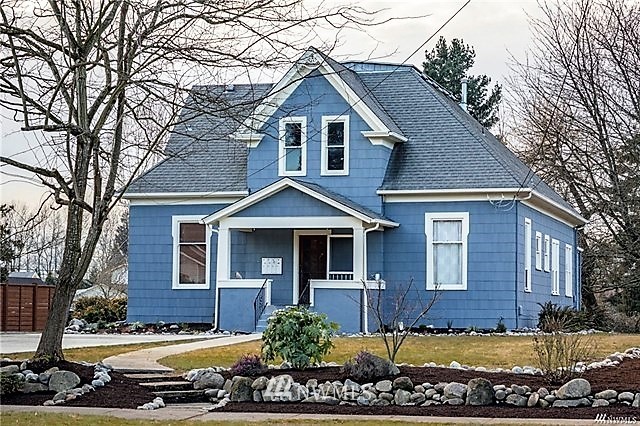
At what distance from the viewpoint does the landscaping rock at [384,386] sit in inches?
539

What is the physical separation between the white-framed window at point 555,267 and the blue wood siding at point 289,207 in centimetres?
924

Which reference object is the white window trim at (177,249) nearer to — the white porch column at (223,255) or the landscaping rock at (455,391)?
the white porch column at (223,255)

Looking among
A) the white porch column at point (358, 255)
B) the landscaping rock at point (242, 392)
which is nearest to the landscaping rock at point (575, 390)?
the landscaping rock at point (242, 392)

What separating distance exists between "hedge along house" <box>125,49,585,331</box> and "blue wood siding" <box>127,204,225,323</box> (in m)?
0.04

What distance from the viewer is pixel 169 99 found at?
1488cm

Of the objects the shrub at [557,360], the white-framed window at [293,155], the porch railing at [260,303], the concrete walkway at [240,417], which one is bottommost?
the concrete walkway at [240,417]

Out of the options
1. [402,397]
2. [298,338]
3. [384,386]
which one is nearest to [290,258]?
[298,338]

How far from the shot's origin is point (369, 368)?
14148 millimetres

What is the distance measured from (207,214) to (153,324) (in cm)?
342

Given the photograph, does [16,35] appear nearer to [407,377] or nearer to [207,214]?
[407,377]

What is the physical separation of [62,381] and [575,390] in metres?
6.72

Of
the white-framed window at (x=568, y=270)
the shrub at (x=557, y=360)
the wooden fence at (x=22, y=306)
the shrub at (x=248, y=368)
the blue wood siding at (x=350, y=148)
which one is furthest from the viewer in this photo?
the white-framed window at (x=568, y=270)

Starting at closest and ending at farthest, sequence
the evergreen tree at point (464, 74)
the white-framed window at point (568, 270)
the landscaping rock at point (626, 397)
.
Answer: the landscaping rock at point (626, 397), the white-framed window at point (568, 270), the evergreen tree at point (464, 74)

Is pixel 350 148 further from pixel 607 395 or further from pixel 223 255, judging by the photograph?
pixel 607 395
